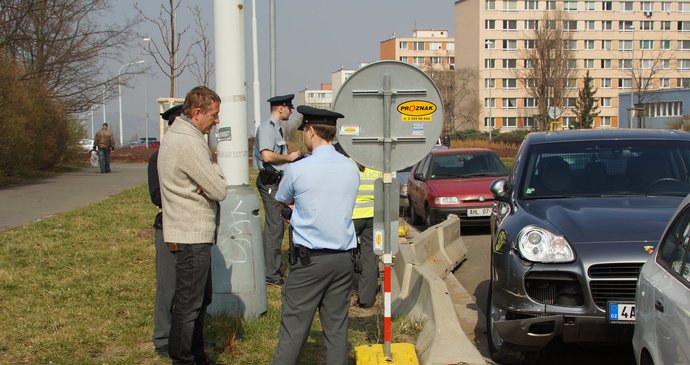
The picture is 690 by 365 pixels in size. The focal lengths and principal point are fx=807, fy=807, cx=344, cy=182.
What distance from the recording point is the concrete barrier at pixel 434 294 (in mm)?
5672

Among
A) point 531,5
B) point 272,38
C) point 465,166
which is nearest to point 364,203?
point 465,166

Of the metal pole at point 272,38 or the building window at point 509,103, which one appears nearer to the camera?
the metal pole at point 272,38

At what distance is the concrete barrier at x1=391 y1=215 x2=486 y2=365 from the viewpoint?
567 cm

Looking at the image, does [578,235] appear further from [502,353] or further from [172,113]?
[172,113]

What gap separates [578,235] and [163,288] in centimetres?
307

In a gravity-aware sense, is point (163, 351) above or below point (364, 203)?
below

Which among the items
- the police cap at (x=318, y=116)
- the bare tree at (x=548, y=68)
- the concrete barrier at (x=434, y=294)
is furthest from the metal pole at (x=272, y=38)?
the bare tree at (x=548, y=68)

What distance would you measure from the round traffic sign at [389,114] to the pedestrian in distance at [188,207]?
3.55 ft

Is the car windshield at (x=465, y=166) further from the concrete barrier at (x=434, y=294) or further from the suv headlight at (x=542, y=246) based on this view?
the suv headlight at (x=542, y=246)

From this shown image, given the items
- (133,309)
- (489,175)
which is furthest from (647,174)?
→ (489,175)

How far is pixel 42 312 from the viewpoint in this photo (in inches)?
287

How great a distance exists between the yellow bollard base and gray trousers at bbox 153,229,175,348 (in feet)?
4.78

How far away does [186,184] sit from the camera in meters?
5.32

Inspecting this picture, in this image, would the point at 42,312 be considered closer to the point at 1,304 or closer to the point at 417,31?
the point at 1,304
